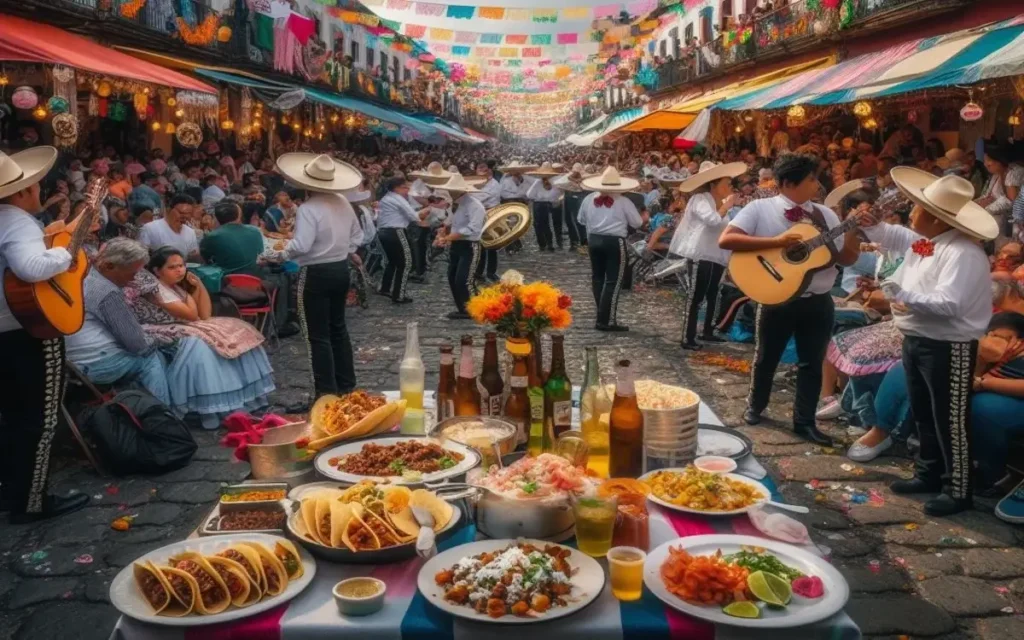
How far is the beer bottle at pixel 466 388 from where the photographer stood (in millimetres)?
3336

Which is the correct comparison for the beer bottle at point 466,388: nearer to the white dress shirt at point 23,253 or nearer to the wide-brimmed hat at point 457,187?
the white dress shirt at point 23,253

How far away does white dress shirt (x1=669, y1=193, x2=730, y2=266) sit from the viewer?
8695 millimetres

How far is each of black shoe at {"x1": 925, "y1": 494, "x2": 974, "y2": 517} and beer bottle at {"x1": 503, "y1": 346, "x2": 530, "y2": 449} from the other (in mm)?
2775

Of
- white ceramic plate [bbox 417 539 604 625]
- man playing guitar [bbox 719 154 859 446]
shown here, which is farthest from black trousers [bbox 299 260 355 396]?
white ceramic plate [bbox 417 539 604 625]

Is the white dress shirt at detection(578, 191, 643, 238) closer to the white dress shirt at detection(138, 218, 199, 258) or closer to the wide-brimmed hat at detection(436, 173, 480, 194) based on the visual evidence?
the wide-brimmed hat at detection(436, 173, 480, 194)

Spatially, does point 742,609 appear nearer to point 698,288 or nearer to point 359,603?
point 359,603

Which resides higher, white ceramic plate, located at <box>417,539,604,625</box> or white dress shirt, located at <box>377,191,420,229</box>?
white dress shirt, located at <box>377,191,420,229</box>

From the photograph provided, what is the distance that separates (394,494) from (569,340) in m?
7.09

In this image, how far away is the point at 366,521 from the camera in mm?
2451

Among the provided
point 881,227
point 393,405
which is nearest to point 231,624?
point 393,405

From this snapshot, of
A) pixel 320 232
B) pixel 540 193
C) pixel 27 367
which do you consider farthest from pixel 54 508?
pixel 540 193

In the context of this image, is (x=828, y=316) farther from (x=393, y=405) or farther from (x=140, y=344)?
(x=140, y=344)

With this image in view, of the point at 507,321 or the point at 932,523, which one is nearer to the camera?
the point at 507,321

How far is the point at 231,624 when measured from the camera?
2.13m
